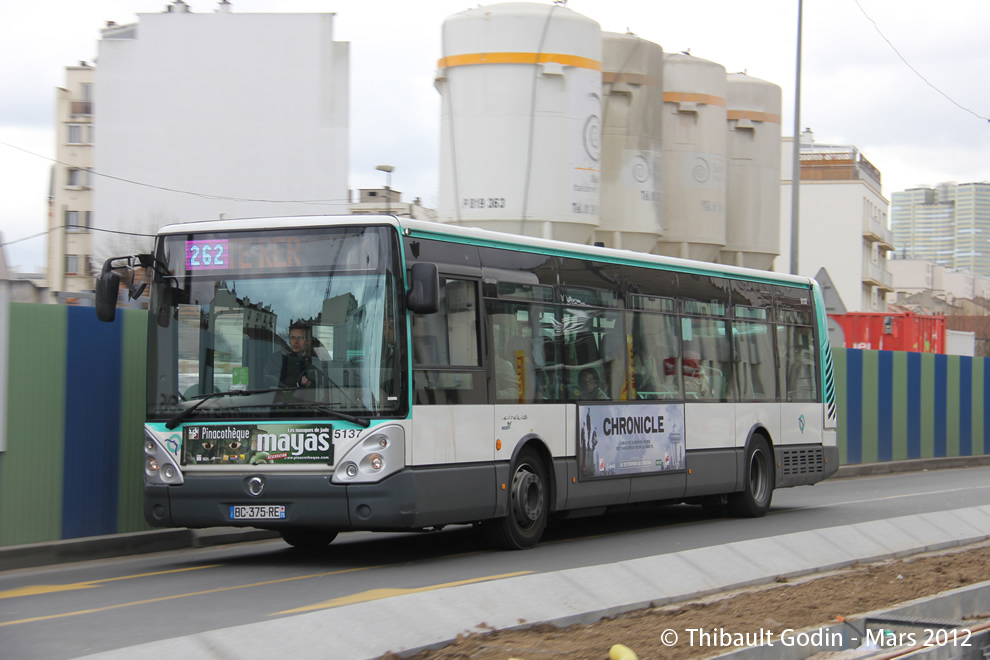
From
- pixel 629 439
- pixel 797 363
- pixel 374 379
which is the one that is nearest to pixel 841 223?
pixel 797 363

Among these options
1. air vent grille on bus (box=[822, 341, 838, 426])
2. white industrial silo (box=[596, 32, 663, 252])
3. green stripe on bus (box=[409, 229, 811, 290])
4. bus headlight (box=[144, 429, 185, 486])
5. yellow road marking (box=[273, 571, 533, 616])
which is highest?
white industrial silo (box=[596, 32, 663, 252])

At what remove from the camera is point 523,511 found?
11641 mm

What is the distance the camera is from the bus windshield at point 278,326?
33.2 feet

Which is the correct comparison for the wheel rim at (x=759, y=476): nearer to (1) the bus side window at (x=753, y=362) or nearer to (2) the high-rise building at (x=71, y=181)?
(1) the bus side window at (x=753, y=362)

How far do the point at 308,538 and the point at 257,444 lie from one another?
2.22 m

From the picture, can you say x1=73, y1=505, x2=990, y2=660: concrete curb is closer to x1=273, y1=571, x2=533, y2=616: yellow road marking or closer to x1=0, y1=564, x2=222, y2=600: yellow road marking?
x1=273, y1=571, x2=533, y2=616: yellow road marking

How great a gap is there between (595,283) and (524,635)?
A: 6726 mm

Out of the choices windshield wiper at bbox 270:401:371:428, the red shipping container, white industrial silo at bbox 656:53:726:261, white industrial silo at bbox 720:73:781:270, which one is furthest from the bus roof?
the red shipping container

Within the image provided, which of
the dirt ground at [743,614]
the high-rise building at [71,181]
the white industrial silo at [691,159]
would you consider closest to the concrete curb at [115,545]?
the dirt ground at [743,614]

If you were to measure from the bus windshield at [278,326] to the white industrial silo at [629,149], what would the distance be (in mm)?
18027

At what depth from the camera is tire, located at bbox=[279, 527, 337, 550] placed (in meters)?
11.9

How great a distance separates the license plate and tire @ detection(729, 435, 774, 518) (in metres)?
7.23

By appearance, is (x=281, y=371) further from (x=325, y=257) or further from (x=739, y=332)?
(x=739, y=332)

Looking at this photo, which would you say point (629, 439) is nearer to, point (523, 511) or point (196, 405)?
point (523, 511)
